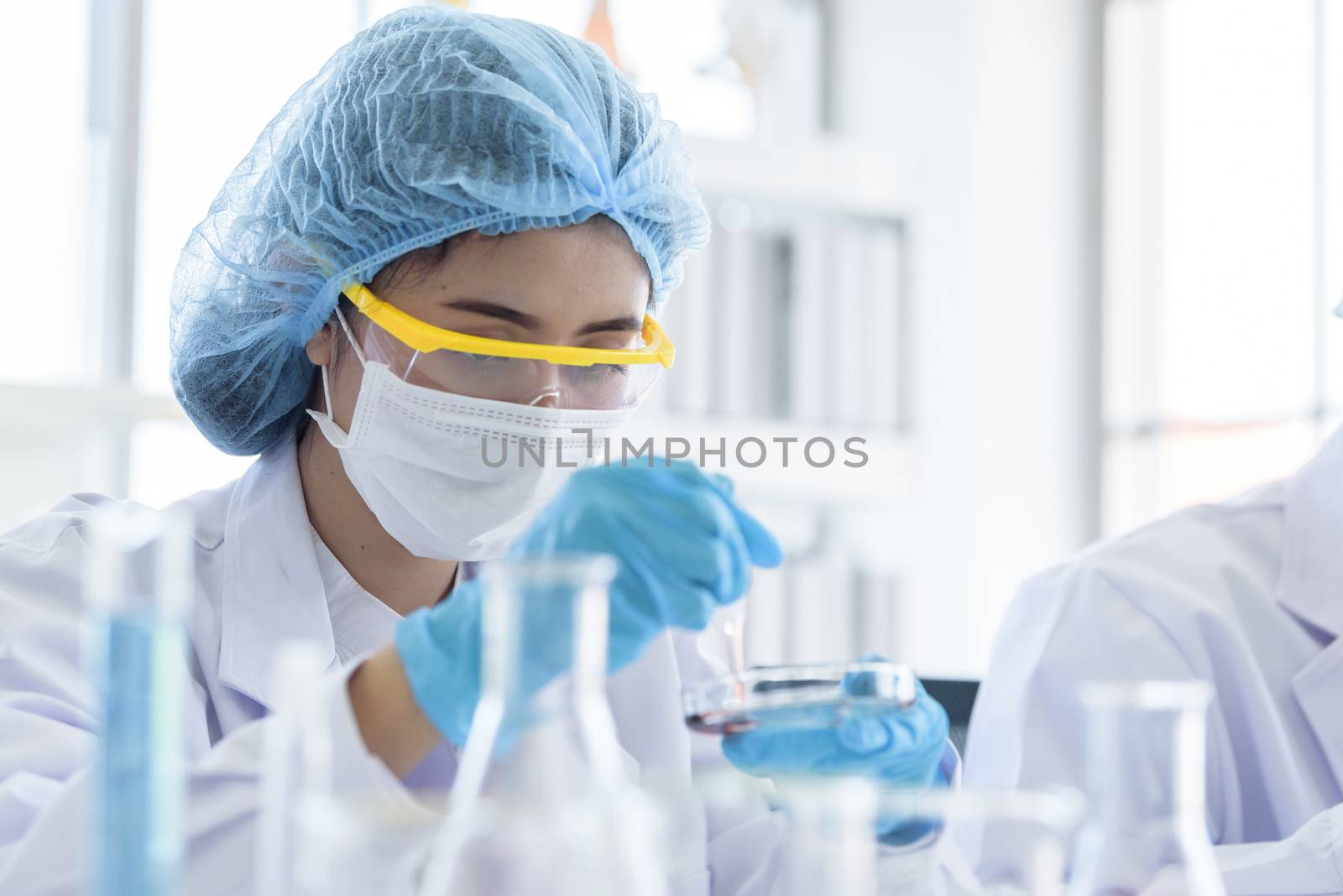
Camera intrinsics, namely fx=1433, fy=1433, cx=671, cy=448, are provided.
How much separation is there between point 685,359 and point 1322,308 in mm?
1283

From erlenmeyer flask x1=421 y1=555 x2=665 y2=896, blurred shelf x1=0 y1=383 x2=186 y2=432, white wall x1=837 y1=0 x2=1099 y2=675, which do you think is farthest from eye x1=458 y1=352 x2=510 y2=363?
white wall x1=837 y1=0 x2=1099 y2=675

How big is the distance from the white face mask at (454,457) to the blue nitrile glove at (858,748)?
0.45 meters

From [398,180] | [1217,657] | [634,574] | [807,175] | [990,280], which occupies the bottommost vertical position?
[1217,657]

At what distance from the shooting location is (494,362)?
1265 mm

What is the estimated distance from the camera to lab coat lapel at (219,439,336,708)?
124 cm

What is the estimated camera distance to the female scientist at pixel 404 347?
4.09ft

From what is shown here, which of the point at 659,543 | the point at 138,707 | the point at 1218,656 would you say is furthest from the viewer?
the point at 1218,656

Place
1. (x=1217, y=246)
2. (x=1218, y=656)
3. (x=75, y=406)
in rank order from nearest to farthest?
(x=1218, y=656), (x=75, y=406), (x=1217, y=246)

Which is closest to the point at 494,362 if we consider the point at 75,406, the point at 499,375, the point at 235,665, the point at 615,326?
the point at 499,375

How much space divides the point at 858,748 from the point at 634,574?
0.56 feet

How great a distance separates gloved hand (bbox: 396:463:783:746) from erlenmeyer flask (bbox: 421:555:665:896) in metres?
0.22

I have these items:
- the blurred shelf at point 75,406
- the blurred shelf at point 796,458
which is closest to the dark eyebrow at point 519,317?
the blurred shelf at point 75,406

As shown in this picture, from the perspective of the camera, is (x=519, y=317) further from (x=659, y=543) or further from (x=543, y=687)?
(x=543, y=687)

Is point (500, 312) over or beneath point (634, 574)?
over
